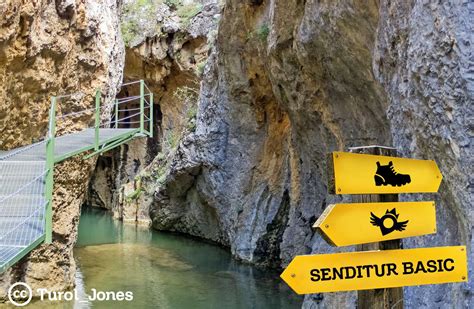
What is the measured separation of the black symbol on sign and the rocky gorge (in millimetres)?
797

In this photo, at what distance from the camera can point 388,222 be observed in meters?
2.42

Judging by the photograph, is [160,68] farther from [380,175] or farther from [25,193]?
[380,175]

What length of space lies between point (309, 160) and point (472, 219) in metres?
7.25

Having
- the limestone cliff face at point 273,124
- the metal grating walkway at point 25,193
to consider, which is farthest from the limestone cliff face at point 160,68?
the metal grating walkway at point 25,193

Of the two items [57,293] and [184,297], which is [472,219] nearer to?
[184,297]

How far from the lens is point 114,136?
7.89 m

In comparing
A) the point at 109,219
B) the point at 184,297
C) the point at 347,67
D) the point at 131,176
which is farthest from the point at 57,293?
the point at 131,176

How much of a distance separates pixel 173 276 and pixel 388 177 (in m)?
8.52

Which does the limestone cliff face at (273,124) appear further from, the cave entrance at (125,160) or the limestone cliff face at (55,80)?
the cave entrance at (125,160)

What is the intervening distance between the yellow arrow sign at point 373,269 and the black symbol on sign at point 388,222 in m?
0.11

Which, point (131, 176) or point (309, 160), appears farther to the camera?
point (131, 176)

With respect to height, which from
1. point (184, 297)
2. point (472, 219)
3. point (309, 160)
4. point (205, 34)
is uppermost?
point (205, 34)
